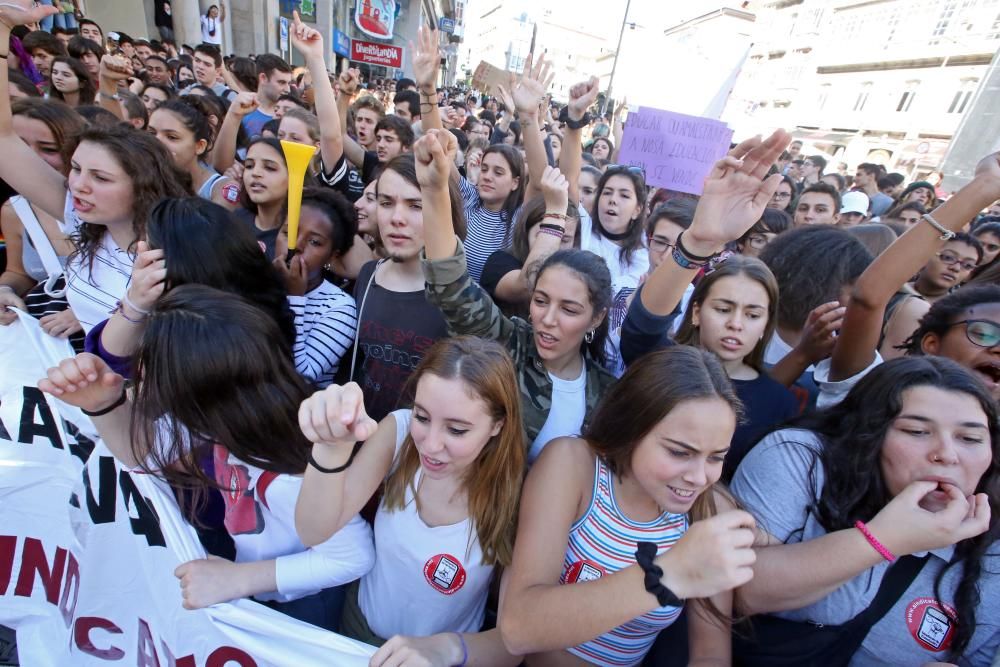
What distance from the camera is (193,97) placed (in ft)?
13.7

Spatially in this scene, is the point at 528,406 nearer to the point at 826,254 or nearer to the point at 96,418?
the point at 96,418

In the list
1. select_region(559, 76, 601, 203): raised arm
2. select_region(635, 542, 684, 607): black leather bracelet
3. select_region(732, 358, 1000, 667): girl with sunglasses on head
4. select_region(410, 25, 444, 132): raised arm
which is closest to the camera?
select_region(635, 542, 684, 607): black leather bracelet

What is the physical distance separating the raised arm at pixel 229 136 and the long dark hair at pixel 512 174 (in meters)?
2.01

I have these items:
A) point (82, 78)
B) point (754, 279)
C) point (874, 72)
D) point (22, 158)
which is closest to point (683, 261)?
point (754, 279)

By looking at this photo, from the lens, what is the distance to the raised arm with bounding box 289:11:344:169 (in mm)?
3223

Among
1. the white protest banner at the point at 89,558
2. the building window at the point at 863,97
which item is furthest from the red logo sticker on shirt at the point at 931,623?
the building window at the point at 863,97

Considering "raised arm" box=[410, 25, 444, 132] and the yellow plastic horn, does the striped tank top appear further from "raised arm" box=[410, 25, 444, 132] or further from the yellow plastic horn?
"raised arm" box=[410, 25, 444, 132]

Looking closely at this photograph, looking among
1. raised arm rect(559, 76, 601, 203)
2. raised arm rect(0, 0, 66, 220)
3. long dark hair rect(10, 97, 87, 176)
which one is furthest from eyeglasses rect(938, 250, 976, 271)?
long dark hair rect(10, 97, 87, 176)

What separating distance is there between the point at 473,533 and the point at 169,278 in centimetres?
147

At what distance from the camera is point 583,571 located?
1.42 m

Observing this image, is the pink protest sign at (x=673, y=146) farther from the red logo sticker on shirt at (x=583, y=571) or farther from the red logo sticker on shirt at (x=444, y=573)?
the red logo sticker on shirt at (x=444, y=573)

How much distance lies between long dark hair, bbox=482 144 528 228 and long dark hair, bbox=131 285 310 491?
2.62 metres

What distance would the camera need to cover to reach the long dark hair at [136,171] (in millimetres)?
2193

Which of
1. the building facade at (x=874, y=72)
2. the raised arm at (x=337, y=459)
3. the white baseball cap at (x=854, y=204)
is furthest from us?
the building facade at (x=874, y=72)
